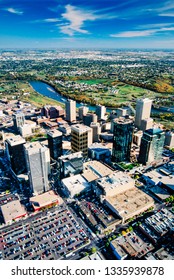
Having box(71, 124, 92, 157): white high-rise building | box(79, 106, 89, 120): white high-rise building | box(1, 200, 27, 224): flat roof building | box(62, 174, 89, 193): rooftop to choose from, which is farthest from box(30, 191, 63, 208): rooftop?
box(79, 106, 89, 120): white high-rise building

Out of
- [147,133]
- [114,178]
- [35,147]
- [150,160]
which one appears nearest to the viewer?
[35,147]

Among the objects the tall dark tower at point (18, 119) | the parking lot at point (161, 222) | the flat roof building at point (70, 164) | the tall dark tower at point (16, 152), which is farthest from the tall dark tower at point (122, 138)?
the tall dark tower at point (18, 119)

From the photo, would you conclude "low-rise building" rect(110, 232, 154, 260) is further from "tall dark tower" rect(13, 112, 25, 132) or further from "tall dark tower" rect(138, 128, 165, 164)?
"tall dark tower" rect(13, 112, 25, 132)

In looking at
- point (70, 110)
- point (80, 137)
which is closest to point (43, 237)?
point (80, 137)

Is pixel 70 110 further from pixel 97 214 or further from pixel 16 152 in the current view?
pixel 97 214
